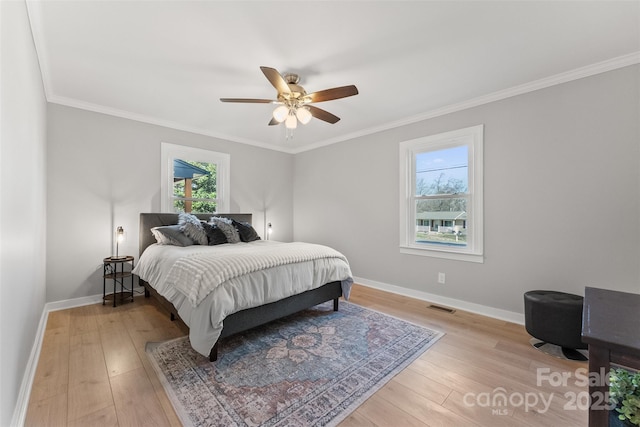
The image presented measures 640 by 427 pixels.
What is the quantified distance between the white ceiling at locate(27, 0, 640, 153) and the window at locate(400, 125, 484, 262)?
1.72 ft

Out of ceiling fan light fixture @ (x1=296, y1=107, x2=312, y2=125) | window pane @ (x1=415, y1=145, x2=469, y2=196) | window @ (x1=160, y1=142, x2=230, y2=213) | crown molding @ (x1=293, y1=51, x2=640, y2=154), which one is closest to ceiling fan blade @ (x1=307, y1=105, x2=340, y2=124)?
ceiling fan light fixture @ (x1=296, y1=107, x2=312, y2=125)

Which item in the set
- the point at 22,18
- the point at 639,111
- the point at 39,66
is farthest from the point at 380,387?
the point at 39,66

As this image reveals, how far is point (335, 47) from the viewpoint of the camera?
2.19 m

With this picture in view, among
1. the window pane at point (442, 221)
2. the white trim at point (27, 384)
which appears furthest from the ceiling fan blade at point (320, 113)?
the white trim at point (27, 384)

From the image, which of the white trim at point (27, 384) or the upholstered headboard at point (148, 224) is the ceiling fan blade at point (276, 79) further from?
the upholstered headboard at point (148, 224)

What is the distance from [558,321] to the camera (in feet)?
7.35

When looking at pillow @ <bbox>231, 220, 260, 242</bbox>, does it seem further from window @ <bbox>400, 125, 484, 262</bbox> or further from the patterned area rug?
window @ <bbox>400, 125, 484, 262</bbox>

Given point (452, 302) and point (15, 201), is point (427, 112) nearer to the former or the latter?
point (452, 302)

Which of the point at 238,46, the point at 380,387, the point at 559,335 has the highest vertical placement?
the point at 238,46

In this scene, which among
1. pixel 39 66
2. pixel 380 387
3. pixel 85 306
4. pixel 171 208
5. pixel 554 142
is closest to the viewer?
pixel 380 387

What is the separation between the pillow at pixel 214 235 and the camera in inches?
139

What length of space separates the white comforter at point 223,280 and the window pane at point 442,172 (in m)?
1.66

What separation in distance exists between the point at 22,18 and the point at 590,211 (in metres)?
4.64

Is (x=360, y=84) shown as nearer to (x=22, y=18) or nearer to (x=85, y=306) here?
(x=22, y=18)
